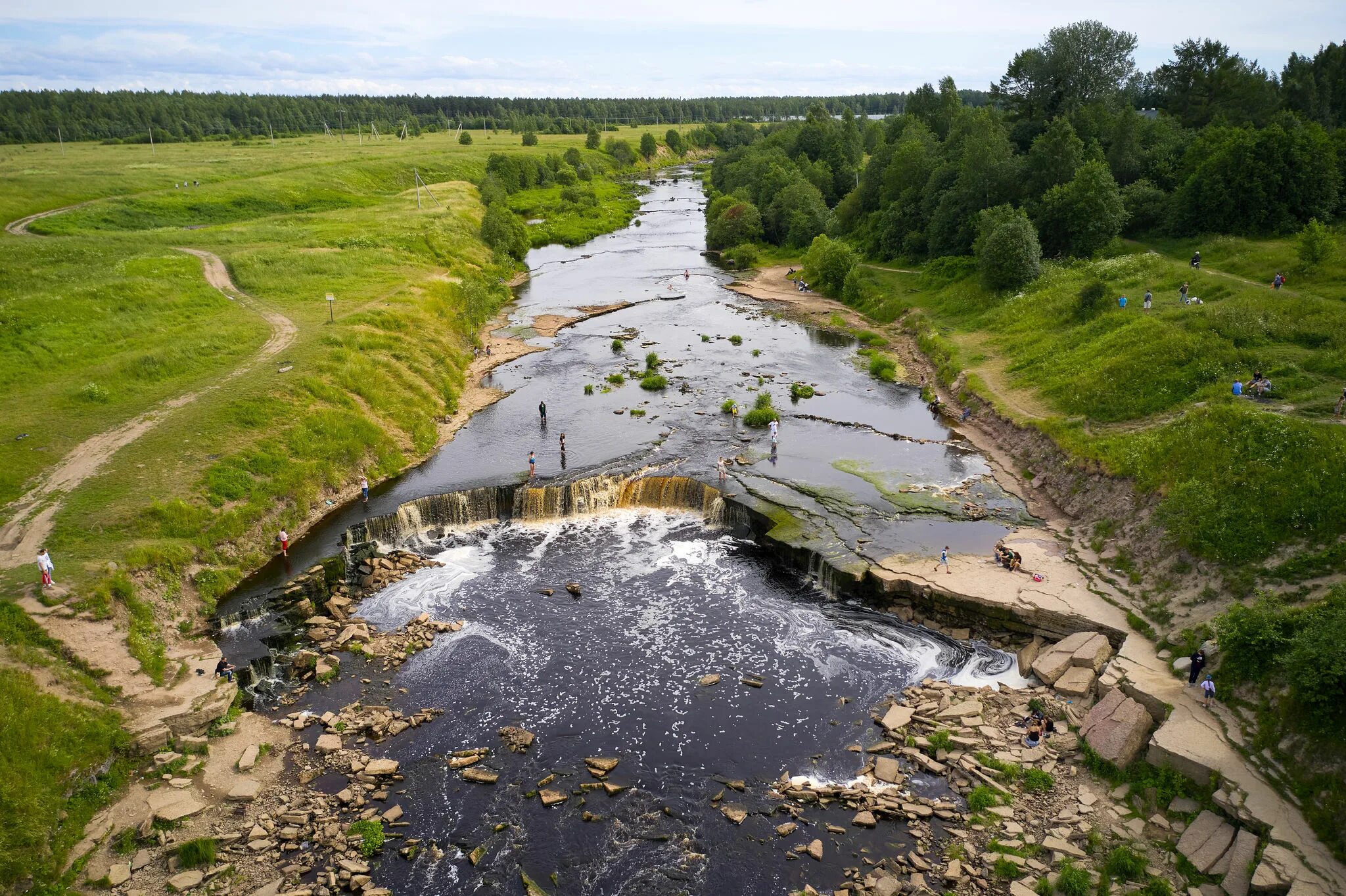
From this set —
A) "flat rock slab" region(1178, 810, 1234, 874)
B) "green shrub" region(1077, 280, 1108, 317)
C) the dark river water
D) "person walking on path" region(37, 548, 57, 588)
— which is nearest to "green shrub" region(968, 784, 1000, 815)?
the dark river water

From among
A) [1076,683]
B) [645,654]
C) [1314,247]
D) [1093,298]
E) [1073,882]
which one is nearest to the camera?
[1073,882]

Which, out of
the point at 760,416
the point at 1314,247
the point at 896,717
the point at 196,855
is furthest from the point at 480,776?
the point at 1314,247

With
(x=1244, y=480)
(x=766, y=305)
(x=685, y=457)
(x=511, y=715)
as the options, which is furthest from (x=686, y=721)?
(x=766, y=305)

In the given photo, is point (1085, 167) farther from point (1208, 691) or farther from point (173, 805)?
point (173, 805)

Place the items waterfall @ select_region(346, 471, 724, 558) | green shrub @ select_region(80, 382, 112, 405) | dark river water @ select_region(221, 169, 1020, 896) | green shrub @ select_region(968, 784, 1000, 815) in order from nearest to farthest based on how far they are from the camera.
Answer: dark river water @ select_region(221, 169, 1020, 896) → green shrub @ select_region(968, 784, 1000, 815) → waterfall @ select_region(346, 471, 724, 558) → green shrub @ select_region(80, 382, 112, 405)

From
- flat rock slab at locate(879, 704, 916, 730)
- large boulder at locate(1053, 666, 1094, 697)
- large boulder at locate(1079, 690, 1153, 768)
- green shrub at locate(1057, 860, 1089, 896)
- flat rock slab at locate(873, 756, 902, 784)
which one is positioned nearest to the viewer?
→ green shrub at locate(1057, 860, 1089, 896)

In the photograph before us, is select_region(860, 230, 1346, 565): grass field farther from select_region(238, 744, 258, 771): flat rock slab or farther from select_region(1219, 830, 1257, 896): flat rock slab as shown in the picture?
select_region(238, 744, 258, 771): flat rock slab

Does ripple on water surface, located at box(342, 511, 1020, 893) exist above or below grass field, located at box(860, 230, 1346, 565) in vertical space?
A: below
